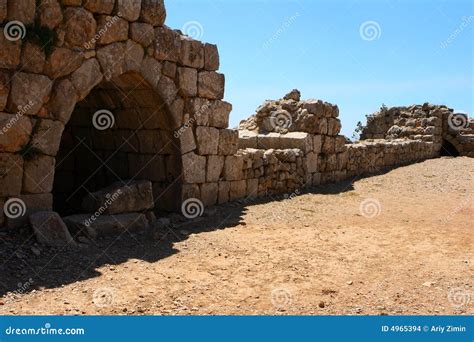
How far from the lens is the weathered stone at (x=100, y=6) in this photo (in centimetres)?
629

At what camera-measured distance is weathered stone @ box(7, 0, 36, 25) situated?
5523 mm

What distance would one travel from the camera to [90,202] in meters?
6.77

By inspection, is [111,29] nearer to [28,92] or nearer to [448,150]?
[28,92]

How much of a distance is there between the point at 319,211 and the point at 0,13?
20.5 ft

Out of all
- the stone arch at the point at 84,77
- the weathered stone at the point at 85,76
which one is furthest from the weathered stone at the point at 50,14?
the weathered stone at the point at 85,76

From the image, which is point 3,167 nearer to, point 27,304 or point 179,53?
point 27,304

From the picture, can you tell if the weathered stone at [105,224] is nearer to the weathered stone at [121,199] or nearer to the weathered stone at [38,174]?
the weathered stone at [121,199]

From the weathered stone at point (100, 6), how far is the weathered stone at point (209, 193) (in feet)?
11.2

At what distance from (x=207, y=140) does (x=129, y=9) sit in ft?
8.88

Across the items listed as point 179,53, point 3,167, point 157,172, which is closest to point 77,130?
point 157,172

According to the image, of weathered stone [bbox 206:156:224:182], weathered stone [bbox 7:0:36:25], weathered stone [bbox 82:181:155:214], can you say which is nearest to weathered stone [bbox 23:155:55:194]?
weathered stone [bbox 82:181:155:214]

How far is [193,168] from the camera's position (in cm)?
827

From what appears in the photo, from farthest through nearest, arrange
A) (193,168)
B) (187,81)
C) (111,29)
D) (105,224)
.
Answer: (193,168) → (187,81) → (111,29) → (105,224)

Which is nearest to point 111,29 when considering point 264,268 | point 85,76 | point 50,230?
point 85,76
